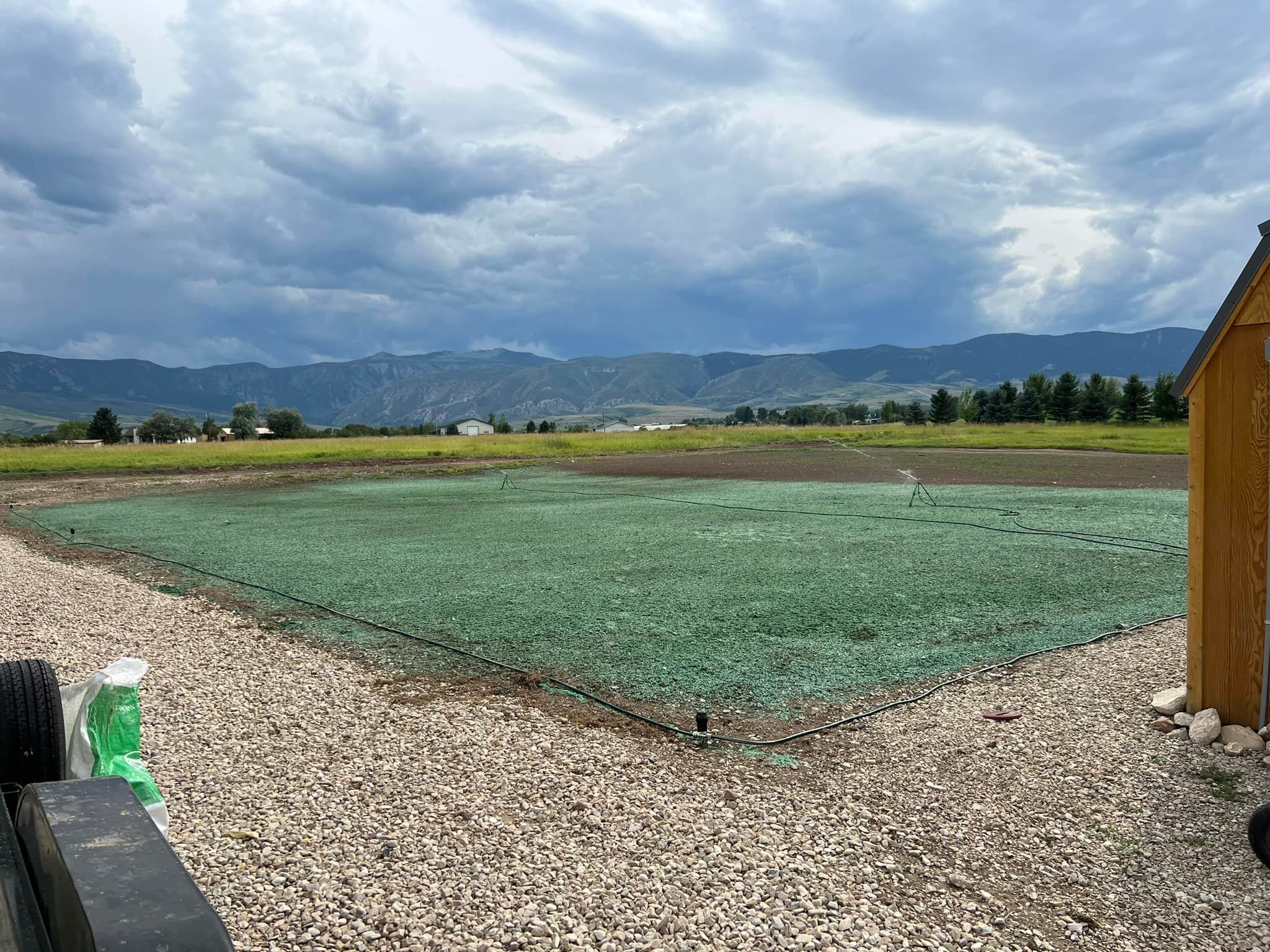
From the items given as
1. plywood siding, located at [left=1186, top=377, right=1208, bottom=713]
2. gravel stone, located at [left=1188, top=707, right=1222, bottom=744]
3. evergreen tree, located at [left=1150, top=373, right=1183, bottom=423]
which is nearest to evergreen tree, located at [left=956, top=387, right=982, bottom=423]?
evergreen tree, located at [left=1150, top=373, right=1183, bottom=423]

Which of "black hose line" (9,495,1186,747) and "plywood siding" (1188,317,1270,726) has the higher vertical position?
"plywood siding" (1188,317,1270,726)

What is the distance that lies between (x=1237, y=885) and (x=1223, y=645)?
1.93 metres

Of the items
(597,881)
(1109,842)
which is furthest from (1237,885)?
(597,881)

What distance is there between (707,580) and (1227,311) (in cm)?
775

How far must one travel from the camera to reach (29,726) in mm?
2664

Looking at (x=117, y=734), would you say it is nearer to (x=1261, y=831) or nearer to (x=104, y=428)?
(x=1261, y=831)

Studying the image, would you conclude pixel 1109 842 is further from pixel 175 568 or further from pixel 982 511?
pixel 982 511

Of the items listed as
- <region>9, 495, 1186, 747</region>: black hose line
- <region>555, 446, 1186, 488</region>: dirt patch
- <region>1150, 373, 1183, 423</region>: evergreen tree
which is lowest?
<region>9, 495, 1186, 747</region>: black hose line

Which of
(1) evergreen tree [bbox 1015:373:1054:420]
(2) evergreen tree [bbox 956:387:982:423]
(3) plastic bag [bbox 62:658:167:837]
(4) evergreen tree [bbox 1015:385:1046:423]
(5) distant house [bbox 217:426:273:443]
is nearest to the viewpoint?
(3) plastic bag [bbox 62:658:167:837]

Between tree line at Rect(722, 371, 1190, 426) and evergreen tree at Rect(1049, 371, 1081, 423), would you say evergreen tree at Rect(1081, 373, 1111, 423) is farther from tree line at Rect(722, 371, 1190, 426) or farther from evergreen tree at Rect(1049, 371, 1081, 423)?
evergreen tree at Rect(1049, 371, 1081, 423)

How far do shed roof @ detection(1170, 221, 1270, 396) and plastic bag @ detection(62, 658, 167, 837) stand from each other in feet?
18.1

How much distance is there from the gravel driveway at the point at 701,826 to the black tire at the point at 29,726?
125 cm

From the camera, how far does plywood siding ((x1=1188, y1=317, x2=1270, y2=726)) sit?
16.7 ft

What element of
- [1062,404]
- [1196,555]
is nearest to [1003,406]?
[1062,404]
